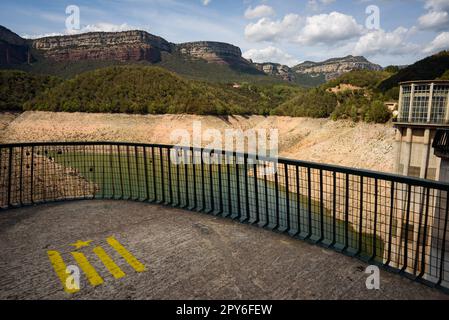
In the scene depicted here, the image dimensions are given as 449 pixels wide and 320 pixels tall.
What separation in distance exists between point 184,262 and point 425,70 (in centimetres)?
6431

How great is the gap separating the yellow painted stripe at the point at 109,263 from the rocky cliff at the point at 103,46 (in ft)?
527

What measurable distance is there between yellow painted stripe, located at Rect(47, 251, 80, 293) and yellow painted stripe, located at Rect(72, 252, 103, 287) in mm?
209

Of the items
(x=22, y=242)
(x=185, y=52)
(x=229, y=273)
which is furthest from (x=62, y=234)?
(x=185, y=52)

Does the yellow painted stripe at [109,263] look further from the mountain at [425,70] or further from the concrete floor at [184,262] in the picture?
the mountain at [425,70]

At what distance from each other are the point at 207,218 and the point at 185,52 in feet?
608

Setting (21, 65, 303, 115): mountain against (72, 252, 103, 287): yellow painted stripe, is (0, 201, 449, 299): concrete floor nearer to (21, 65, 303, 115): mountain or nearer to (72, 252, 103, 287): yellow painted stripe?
(72, 252, 103, 287): yellow painted stripe

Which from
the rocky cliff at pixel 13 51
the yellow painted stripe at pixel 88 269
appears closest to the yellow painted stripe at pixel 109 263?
the yellow painted stripe at pixel 88 269

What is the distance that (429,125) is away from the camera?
20109mm

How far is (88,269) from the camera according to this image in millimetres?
4715

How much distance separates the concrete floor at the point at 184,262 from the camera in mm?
4074

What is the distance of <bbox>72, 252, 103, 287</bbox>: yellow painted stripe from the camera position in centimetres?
438

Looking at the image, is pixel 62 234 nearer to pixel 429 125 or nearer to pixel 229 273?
pixel 229 273

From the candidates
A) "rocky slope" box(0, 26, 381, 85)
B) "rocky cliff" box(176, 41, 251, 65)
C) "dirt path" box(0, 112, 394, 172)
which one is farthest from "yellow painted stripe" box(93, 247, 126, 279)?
→ "rocky cliff" box(176, 41, 251, 65)

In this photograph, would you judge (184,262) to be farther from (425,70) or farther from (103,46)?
(103,46)
